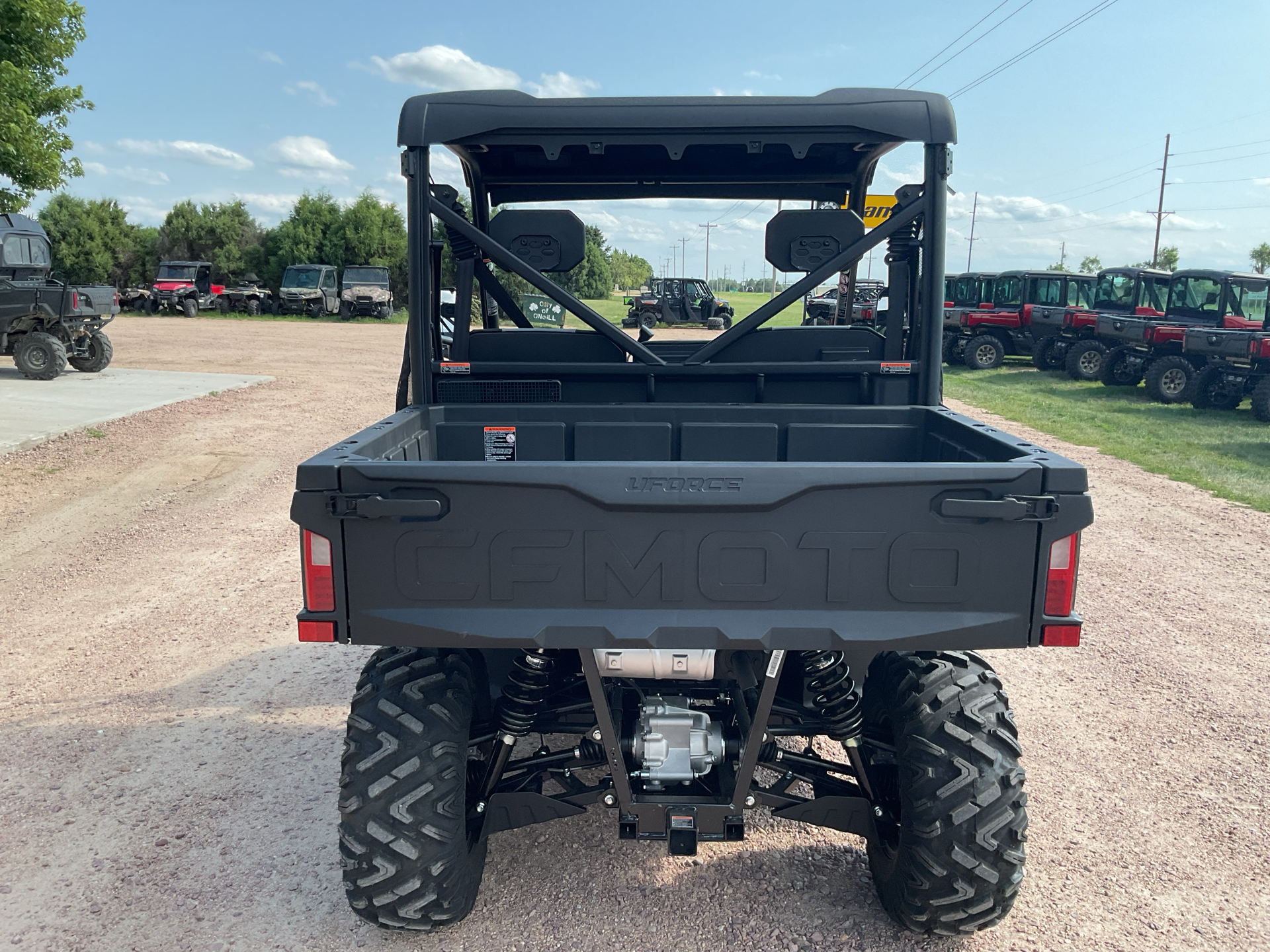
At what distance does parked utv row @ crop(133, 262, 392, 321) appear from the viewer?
35.9m

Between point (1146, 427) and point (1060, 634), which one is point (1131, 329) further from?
point (1060, 634)

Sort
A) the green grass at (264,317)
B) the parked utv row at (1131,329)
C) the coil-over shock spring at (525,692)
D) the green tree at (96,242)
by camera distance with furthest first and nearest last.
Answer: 1. the green tree at (96,242)
2. the green grass at (264,317)
3. the parked utv row at (1131,329)
4. the coil-over shock spring at (525,692)

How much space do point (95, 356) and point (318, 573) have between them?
1686 centimetres

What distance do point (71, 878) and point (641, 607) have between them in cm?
220

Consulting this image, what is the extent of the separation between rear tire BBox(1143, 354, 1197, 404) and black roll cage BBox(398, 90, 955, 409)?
1414cm

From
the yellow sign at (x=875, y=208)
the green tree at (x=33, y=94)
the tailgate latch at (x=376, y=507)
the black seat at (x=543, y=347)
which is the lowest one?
the tailgate latch at (x=376, y=507)

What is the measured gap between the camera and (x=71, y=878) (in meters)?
3.08

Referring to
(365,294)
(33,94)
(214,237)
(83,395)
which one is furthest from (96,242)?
(33,94)

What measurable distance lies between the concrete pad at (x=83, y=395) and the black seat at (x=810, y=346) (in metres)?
9.40

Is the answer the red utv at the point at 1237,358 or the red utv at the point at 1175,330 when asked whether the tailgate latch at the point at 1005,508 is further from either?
the red utv at the point at 1175,330

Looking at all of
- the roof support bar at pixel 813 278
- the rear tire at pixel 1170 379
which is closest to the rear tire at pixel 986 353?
the rear tire at pixel 1170 379

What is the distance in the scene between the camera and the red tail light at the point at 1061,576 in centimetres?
229

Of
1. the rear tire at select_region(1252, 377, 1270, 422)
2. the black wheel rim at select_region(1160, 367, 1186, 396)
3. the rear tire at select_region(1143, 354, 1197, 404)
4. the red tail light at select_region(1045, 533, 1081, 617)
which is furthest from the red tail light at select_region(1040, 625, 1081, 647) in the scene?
the black wheel rim at select_region(1160, 367, 1186, 396)

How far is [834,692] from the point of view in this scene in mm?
2730
